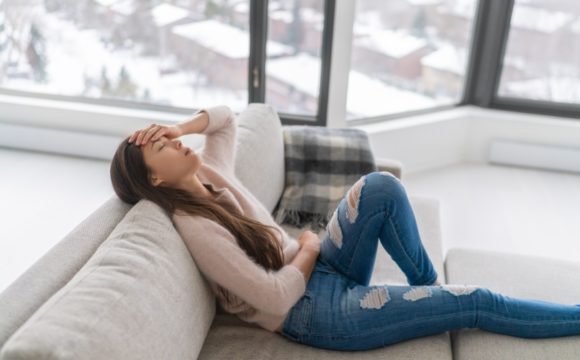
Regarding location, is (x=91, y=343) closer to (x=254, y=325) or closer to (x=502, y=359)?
(x=254, y=325)

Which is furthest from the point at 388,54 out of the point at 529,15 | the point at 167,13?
the point at 167,13

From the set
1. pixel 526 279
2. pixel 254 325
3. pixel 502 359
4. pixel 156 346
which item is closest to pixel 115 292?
pixel 156 346

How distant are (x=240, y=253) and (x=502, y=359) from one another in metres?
0.70

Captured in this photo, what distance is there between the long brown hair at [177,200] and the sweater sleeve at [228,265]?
0.03m

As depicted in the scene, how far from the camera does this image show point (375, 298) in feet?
5.08

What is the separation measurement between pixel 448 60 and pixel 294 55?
0.95 meters

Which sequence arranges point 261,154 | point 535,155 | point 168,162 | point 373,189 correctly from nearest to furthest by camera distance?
point 168,162 → point 373,189 → point 261,154 → point 535,155

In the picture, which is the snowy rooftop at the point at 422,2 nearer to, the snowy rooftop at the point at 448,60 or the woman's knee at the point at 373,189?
the snowy rooftop at the point at 448,60

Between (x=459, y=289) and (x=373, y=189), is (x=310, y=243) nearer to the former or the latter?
(x=373, y=189)

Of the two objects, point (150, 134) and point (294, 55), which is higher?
point (150, 134)

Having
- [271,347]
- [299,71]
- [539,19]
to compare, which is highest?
[539,19]

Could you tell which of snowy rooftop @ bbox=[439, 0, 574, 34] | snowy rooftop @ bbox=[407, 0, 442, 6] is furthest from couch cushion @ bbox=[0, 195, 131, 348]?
snowy rooftop @ bbox=[439, 0, 574, 34]

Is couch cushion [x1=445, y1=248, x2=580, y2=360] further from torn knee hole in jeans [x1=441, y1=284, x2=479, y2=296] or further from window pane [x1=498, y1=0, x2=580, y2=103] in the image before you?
window pane [x1=498, y1=0, x2=580, y2=103]

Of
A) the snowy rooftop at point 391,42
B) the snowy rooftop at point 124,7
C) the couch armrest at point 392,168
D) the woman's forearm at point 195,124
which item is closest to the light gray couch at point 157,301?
the woman's forearm at point 195,124
